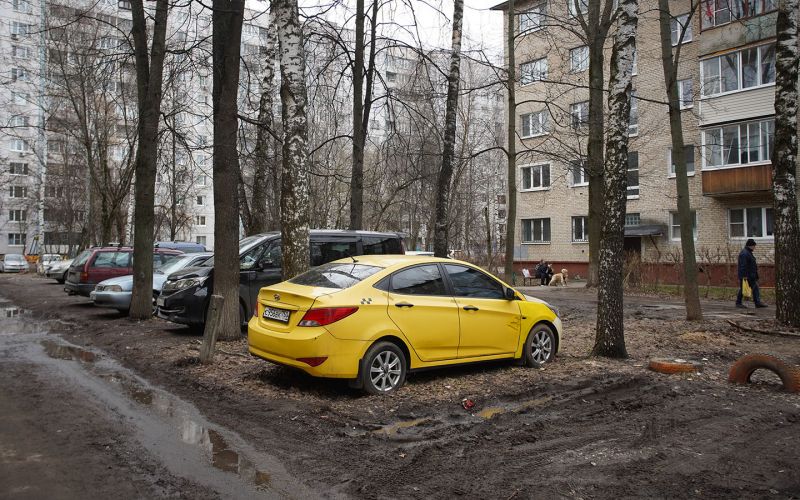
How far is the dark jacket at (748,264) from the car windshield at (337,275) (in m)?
14.2

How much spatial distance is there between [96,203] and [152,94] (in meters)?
38.2

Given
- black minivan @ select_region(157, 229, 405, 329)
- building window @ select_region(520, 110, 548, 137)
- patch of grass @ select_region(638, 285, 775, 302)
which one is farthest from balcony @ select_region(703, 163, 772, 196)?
black minivan @ select_region(157, 229, 405, 329)

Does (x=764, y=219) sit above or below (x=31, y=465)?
above

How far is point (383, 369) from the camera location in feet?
21.4

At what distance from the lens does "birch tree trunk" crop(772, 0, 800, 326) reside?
11.7 meters

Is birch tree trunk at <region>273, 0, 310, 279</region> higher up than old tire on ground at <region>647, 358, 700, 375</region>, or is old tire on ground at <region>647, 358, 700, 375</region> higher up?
birch tree trunk at <region>273, 0, 310, 279</region>

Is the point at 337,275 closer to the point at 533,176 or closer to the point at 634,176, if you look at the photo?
the point at 634,176

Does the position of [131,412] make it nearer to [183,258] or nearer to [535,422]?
[535,422]

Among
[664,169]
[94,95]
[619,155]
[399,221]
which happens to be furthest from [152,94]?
[399,221]

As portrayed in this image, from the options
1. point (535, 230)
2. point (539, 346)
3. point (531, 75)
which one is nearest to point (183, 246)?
point (531, 75)

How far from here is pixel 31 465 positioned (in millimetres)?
4367

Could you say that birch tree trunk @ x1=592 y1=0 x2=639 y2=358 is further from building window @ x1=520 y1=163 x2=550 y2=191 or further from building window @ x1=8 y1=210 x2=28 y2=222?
building window @ x1=8 y1=210 x2=28 y2=222

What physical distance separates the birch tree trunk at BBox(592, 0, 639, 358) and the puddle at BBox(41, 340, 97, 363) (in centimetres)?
773

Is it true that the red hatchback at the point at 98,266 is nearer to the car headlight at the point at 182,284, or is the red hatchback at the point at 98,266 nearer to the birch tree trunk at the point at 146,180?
the birch tree trunk at the point at 146,180
